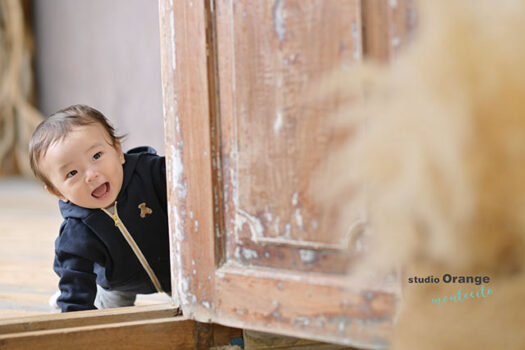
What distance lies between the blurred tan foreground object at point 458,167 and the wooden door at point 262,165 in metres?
0.06

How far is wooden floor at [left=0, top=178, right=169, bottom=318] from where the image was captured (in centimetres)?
153

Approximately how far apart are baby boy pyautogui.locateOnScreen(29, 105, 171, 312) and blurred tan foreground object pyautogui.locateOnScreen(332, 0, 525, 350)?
→ 0.76 meters

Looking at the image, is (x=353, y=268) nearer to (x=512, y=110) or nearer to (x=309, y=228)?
(x=309, y=228)

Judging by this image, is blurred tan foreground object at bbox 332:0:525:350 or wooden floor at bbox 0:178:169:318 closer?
blurred tan foreground object at bbox 332:0:525:350

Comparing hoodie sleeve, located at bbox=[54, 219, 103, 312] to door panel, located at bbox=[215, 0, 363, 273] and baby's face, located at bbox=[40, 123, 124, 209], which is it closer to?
baby's face, located at bbox=[40, 123, 124, 209]

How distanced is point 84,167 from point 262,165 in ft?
1.85

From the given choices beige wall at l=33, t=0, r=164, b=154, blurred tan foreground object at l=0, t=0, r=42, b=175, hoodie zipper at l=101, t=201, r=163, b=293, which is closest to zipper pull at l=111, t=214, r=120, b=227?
hoodie zipper at l=101, t=201, r=163, b=293

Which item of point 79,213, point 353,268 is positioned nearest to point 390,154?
point 353,268

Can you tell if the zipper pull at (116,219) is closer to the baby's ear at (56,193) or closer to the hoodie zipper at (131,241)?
the hoodie zipper at (131,241)

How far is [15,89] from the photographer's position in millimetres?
5145

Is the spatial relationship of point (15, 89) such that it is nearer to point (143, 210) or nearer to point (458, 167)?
point (143, 210)

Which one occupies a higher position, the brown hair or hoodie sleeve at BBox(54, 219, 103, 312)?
the brown hair

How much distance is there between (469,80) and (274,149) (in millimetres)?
305

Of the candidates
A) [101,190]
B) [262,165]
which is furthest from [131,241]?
[262,165]
